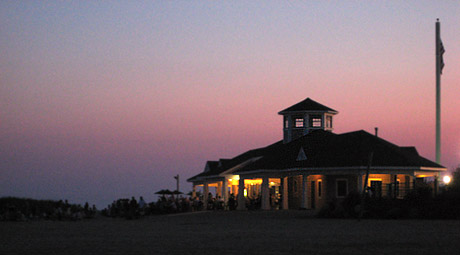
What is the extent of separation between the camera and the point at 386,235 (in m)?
19.5

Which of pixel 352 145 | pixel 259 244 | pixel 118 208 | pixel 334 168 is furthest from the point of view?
pixel 118 208

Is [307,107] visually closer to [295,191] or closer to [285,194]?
[295,191]

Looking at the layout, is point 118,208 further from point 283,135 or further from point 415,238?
point 415,238

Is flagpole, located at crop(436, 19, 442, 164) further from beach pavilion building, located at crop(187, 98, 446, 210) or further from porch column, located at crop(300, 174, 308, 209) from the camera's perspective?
porch column, located at crop(300, 174, 308, 209)

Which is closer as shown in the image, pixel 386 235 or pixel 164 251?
pixel 164 251

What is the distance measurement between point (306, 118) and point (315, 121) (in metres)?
0.86

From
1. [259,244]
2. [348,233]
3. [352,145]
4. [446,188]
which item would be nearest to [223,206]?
[352,145]

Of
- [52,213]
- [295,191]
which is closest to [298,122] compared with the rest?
[295,191]

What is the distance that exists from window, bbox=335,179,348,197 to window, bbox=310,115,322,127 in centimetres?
1062

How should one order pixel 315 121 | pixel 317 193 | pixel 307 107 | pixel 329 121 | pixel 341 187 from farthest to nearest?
1. pixel 329 121
2. pixel 315 121
3. pixel 307 107
4. pixel 317 193
5. pixel 341 187

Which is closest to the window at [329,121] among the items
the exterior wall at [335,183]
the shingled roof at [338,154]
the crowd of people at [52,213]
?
the shingled roof at [338,154]

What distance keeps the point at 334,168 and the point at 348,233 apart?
62.9ft

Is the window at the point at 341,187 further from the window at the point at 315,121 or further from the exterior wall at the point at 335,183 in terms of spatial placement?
the window at the point at 315,121

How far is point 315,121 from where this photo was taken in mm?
51625
